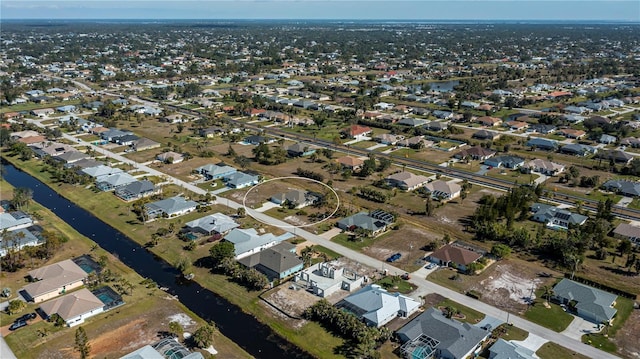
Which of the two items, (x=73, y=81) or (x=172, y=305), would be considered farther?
(x=73, y=81)

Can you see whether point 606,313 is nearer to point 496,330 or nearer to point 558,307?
point 558,307

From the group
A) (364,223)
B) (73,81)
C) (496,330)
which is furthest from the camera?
(73,81)

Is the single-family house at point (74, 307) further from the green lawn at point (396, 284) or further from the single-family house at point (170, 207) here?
the green lawn at point (396, 284)

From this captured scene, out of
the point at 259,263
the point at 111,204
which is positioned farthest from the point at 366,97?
the point at 259,263

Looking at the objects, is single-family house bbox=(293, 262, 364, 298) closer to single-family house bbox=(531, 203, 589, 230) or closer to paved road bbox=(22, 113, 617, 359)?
paved road bbox=(22, 113, 617, 359)

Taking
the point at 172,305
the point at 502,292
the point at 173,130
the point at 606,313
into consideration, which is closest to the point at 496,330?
the point at 502,292

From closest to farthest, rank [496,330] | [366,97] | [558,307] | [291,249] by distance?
[496,330] < [558,307] < [291,249] < [366,97]

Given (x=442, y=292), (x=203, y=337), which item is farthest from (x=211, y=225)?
(x=442, y=292)
